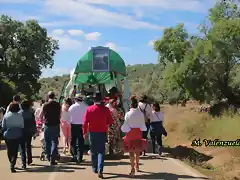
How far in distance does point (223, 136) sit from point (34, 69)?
37.5m

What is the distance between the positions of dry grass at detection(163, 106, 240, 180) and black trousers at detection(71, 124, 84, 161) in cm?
343

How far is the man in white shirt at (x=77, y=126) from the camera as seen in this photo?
12805mm

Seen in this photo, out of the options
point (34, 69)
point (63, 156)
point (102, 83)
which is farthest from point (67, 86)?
point (34, 69)

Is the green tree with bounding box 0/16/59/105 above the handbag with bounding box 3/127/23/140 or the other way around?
above

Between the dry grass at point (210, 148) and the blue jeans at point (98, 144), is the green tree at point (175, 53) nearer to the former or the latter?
the dry grass at point (210, 148)

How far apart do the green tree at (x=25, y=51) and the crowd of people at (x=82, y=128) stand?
4027 cm

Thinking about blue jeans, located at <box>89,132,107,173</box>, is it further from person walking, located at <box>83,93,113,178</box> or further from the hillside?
the hillside

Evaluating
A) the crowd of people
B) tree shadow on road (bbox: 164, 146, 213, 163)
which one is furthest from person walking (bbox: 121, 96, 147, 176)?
tree shadow on road (bbox: 164, 146, 213, 163)

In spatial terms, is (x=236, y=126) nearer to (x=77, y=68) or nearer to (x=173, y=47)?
(x=77, y=68)

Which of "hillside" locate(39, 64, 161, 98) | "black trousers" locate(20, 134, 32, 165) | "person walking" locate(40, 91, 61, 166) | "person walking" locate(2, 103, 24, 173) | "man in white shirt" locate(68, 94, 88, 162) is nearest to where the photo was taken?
"person walking" locate(2, 103, 24, 173)

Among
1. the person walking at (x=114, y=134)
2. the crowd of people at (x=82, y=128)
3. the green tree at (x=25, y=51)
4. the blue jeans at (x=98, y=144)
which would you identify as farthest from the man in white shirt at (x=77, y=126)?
the green tree at (x=25, y=51)

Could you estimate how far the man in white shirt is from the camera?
42.0 feet

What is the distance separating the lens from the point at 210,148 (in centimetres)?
1997

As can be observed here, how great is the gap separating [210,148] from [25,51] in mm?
39439
